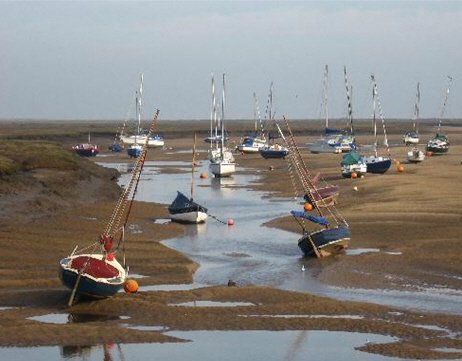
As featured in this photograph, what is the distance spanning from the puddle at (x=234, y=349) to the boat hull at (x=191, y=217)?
2554cm

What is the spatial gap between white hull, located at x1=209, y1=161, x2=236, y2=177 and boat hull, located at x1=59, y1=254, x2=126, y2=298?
5815cm

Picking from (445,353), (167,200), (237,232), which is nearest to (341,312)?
(445,353)

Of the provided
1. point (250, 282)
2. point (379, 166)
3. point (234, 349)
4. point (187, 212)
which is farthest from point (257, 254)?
point (379, 166)

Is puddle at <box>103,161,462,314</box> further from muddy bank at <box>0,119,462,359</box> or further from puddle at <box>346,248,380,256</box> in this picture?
muddy bank at <box>0,119,462,359</box>

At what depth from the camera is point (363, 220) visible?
5116 cm

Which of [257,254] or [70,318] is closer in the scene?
[70,318]

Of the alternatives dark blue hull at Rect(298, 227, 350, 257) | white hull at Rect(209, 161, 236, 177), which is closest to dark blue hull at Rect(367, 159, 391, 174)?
white hull at Rect(209, 161, 236, 177)

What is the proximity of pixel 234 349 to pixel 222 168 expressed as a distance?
207 ft

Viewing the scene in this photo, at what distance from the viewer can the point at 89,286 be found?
30312 millimetres

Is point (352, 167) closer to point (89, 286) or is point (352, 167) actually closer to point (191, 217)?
point (191, 217)

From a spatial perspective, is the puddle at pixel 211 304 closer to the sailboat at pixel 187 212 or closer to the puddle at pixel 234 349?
the puddle at pixel 234 349

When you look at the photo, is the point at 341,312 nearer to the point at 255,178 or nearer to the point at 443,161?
the point at 255,178

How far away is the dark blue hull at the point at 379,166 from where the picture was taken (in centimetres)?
8075

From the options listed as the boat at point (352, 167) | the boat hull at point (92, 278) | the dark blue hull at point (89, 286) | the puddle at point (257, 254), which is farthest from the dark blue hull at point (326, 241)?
the boat at point (352, 167)
